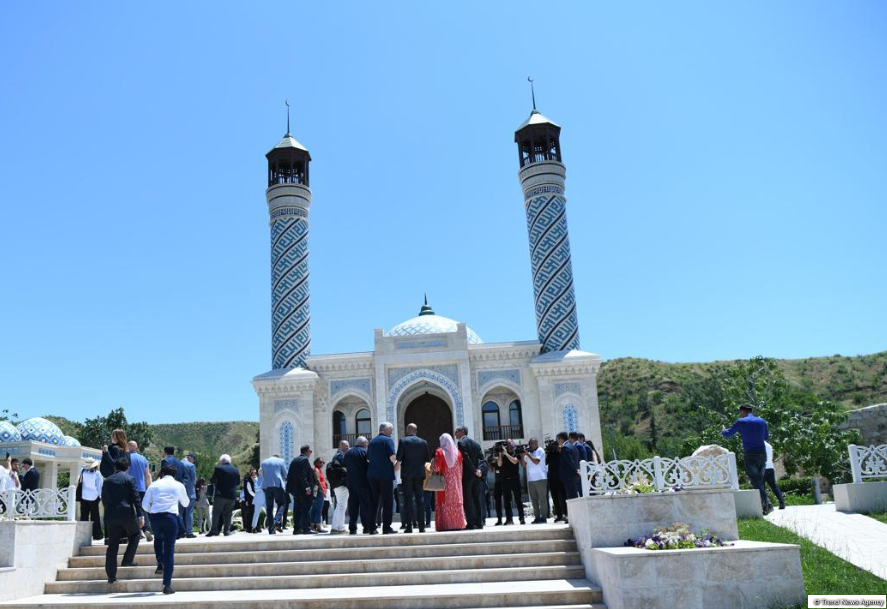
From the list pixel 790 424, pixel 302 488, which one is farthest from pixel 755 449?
pixel 790 424

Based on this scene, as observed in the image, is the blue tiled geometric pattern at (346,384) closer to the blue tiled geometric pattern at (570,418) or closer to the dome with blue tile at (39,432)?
the blue tiled geometric pattern at (570,418)

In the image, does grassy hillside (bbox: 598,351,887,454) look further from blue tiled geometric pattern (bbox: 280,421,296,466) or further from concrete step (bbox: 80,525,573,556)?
concrete step (bbox: 80,525,573,556)

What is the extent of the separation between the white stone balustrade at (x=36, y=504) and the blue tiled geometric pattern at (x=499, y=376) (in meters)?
14.1

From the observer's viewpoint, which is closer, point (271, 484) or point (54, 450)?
point (271, 484)

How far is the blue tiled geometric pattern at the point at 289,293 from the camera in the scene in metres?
22.5

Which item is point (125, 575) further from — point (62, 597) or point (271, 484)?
point (271, 484)

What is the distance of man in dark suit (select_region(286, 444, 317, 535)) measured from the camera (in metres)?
10.5

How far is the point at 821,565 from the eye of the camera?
677cm

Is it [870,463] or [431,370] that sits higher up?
[431,370]

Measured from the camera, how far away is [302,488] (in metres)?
10.5

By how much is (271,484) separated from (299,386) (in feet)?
34.0

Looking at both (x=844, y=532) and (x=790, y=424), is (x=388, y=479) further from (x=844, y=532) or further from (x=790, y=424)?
(x=790, y=424)

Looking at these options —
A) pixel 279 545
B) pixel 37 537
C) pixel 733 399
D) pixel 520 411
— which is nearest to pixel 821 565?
pixel 279 545

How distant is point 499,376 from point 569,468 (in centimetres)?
1224
